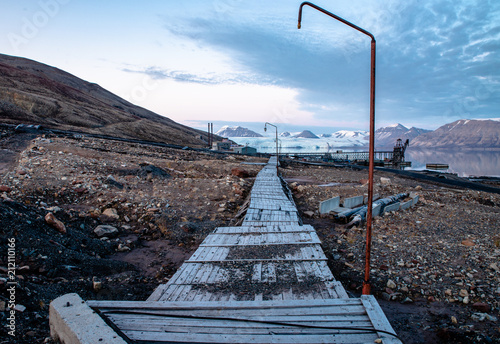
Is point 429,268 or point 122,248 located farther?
point 122,248

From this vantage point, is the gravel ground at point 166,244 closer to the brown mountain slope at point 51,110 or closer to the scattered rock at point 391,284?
the scattered rock at point 391,284

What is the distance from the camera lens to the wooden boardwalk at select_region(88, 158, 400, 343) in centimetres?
327

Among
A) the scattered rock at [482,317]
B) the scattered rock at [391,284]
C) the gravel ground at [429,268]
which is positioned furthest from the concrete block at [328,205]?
the scattered rock at [482,317]

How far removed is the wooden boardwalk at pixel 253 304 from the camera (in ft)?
10.7

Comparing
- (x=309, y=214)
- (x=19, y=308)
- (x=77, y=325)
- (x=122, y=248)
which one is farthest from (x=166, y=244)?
(x=309, y=214)

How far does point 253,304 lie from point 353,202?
1103 cm

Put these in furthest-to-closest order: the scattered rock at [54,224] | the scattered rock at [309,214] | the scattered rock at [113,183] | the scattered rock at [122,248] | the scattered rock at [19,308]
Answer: the scattered rock at [309,214] < the scattered rock at [113,183] < the scattered rock at [122,248] < the scattered rock at [54,224] < the scattered rock at [19,308]

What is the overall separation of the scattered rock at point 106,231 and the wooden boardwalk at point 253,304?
3447 mm

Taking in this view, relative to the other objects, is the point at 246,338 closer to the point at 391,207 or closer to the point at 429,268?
the point at 429,268

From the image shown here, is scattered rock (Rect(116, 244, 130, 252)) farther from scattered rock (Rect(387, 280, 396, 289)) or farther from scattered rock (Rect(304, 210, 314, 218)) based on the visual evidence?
scattered rock (Rect(304, 210, 314, 218))

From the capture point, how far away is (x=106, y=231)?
27.8 feet

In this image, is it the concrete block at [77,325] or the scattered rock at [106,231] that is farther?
the scattered rock at [106,231]

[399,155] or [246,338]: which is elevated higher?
[399,155]

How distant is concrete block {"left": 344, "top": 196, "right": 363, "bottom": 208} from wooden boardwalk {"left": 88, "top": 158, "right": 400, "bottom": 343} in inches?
271
